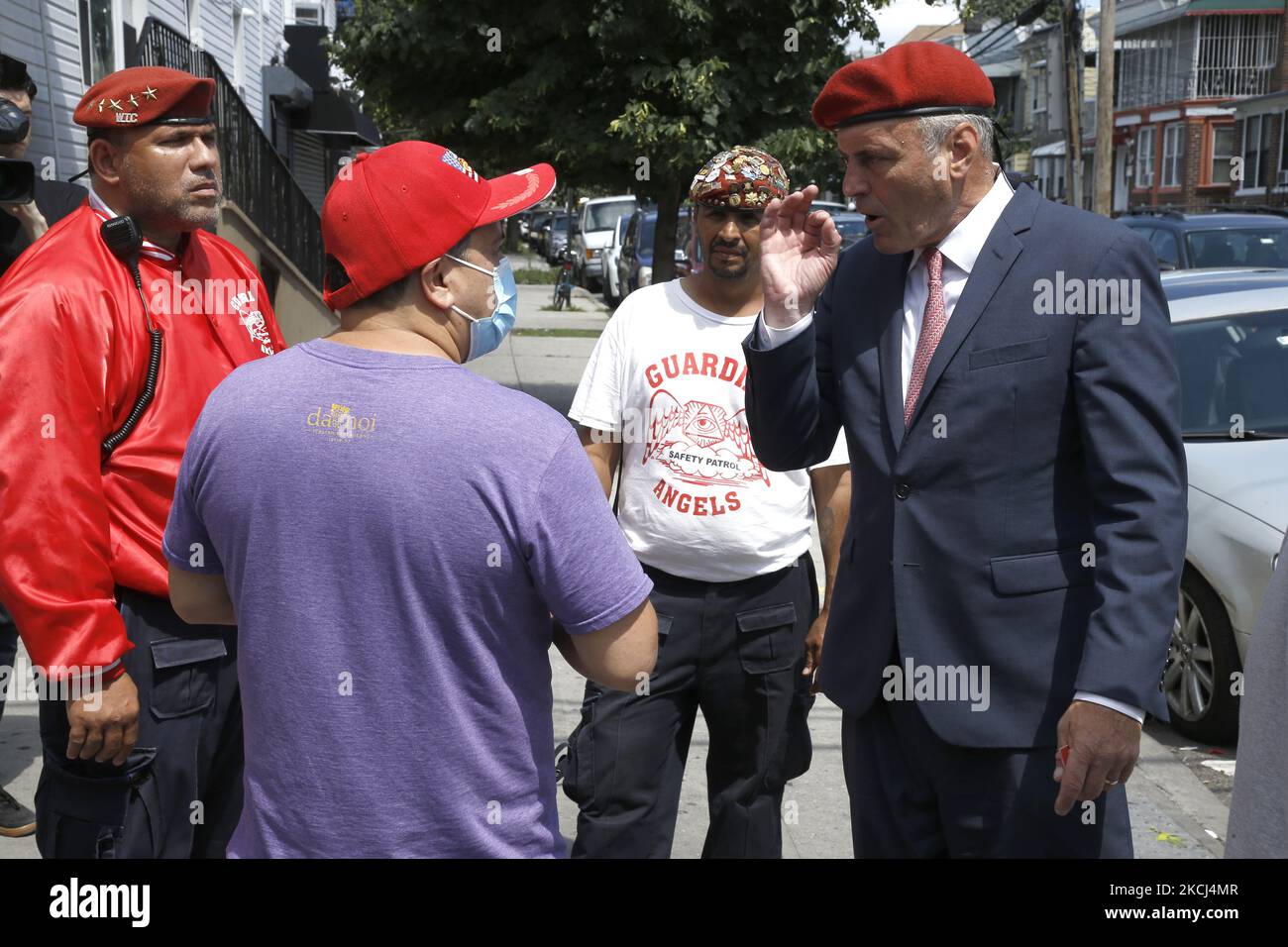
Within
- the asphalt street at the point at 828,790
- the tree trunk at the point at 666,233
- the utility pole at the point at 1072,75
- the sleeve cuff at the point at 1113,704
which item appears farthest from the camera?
the utility pole at the point at 1072,75

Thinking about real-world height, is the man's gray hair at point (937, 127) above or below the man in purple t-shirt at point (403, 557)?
above

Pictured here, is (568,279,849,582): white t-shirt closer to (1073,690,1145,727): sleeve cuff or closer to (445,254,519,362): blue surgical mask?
(445,254,519,362): blue surgical mask

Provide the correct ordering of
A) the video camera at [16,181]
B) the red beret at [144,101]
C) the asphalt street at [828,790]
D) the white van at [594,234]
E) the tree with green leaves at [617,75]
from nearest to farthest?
the red beret at [144,101] < the video camera at [16,181] < the asphalt street at [828,790] < the tree with green leaves at [617,75] < the white van at [594,234]

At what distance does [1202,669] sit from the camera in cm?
586

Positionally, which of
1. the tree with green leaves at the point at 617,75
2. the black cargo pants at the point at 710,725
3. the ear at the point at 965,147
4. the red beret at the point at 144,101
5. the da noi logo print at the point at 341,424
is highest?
the tree with green leaves at the point at 617,75

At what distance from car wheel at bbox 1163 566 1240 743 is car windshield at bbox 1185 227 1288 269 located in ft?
24.3

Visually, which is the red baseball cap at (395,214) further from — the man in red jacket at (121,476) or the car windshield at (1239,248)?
the car windshield at (1239,248)

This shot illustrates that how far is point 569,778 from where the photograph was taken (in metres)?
3.68

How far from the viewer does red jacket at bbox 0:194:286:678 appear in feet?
9.37

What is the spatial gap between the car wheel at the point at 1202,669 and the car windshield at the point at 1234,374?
2.51ft

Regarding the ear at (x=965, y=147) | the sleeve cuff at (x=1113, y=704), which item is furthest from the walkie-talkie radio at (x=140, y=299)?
the sleeve cuff at (x=1113, y=704)

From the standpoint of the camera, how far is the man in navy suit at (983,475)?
8.16 ft

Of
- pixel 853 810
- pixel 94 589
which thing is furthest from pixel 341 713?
pixel 853 810

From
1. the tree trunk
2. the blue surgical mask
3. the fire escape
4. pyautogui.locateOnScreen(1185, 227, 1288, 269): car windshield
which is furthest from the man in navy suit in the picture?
pyautogui.locateOnScreen(1185, 227, 1288, 269): car windshield
